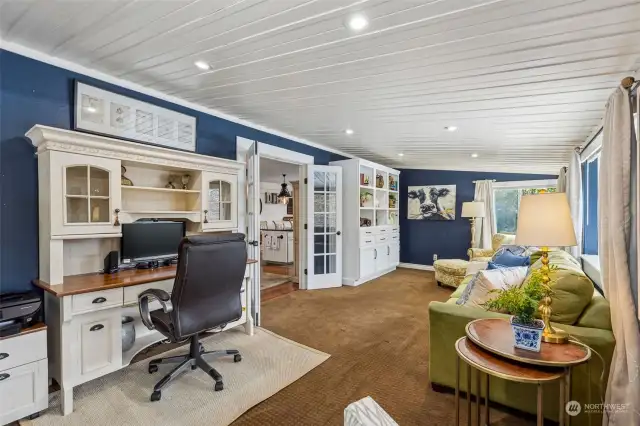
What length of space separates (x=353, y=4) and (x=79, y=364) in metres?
2.71

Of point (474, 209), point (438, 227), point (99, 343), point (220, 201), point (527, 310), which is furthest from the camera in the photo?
point (438, 227)

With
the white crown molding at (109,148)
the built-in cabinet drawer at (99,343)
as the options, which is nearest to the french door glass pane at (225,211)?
the white crown molding at (109,148)

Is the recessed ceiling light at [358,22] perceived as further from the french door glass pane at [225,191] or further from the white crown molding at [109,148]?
the french door glass pane at [225,191]

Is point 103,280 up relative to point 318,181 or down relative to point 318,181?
down

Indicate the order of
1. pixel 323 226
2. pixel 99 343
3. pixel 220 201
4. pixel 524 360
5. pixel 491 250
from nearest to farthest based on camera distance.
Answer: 1. pixel 524 360
2. pixel 99 343
3. pixel 220 201
4. pixel 323 226
5. pixel 491 250

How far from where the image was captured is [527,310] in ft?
5.07

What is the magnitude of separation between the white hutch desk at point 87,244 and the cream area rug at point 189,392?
0.15m

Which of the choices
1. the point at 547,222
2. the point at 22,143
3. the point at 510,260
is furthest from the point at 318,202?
the point at 547,222

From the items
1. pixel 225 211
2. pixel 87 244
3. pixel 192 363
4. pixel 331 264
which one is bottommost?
pixel 192 363

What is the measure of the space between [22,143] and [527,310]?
333 cm

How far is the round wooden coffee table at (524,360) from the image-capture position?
1.36 meters

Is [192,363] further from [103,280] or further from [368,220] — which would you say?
[368,220]

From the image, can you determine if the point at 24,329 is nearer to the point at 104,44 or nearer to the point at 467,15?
the point at 104,44

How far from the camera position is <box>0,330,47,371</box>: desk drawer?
1.78m
